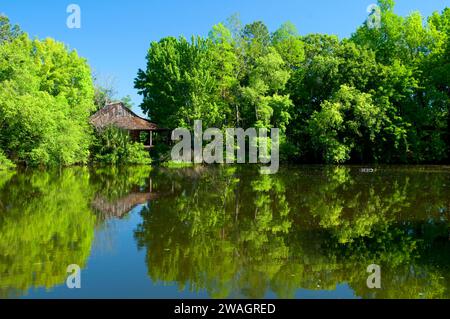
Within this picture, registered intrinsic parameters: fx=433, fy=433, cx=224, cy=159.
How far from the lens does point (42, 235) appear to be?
30.9 ft

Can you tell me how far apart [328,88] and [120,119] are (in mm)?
18332

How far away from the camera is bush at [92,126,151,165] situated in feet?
115

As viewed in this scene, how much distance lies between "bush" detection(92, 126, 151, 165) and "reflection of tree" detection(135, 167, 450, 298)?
63.7ft

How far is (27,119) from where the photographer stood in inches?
1118

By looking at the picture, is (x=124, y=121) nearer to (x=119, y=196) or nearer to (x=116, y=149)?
(x=116, y=149)

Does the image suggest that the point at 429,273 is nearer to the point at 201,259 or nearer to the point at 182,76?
the point at 201,259

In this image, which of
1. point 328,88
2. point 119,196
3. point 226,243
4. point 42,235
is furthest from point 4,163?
point 328,88

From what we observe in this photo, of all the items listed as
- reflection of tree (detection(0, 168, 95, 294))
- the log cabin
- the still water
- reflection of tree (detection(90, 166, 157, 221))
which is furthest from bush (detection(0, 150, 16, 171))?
the still water

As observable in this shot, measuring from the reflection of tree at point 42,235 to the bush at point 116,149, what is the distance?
18.0 metres

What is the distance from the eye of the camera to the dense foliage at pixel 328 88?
114ft

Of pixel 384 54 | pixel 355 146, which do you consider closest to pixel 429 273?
pixel 355 146

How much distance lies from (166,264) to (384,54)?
3666cm

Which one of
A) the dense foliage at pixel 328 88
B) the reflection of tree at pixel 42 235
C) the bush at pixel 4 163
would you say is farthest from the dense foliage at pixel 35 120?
the reflection of tree at pixel 42 235
